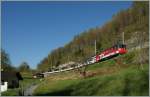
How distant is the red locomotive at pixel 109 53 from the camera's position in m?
34.5

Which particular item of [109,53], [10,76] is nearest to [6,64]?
[10,76]

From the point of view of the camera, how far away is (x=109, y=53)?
3478 centimetres

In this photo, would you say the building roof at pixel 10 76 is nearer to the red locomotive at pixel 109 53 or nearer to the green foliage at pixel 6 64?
the green foliage at pixel 6 64

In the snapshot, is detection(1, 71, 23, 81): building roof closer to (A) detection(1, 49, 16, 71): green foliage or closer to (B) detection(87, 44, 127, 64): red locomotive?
(A) detection(1, 49, 16, 71): green foliage

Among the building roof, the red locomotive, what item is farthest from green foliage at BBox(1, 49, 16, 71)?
the red locomotive

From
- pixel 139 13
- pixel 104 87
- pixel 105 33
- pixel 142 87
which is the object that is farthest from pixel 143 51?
pixel 105 33

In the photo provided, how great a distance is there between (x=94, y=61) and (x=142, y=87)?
65.5 feet

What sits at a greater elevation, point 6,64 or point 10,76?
point 6,64

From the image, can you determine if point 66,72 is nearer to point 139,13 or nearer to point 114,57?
point 114,57

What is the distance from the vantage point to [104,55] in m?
35.2

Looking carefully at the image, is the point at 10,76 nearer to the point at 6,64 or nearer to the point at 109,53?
the point at 6,64

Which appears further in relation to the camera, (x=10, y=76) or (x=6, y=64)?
(x=6, y=64)

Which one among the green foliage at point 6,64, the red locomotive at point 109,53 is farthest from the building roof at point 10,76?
the red locomotive at point 109,53

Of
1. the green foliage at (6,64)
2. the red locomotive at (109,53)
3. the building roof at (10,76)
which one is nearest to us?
the building roof at (10,76)
